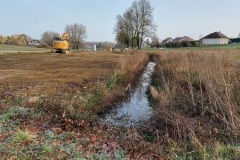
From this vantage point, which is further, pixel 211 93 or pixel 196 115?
pixel 196 115

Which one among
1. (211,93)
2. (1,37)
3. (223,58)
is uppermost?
(1,37)

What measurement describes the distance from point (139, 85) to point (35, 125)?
283 inches

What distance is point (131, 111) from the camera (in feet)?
22.8

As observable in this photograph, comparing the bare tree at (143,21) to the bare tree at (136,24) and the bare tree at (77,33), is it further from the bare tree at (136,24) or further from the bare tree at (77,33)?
the bare tree at (77,33)

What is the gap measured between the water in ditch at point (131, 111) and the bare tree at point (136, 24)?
40128mm

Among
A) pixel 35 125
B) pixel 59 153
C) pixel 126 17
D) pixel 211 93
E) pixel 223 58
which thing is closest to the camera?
pixel 59 153

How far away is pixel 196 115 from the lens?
5613 millimetres

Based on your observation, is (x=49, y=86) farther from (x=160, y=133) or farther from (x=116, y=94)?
(x=160, y=133)

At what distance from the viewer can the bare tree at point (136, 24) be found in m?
47.7

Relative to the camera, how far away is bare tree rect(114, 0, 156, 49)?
157 ft

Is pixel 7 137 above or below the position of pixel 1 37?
below

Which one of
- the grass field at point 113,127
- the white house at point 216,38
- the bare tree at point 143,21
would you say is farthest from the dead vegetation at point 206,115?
the white house at point 216,38

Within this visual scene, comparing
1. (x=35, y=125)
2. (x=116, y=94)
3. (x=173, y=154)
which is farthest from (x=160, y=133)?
(x=116, y=94)

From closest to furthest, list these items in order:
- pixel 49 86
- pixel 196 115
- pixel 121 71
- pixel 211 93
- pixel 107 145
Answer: pixel 107 145 < pixel 211 93 < pixel 196 115 < pixel 49 86 < pixel 121 71
